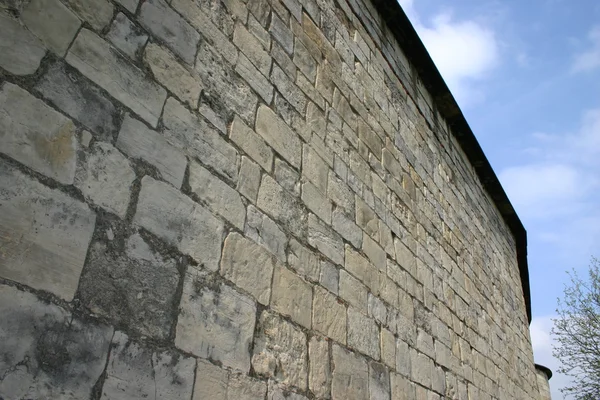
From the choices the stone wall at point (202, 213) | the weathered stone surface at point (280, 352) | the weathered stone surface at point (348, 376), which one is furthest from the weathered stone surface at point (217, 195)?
the weathered stone surface at point (348, 376)

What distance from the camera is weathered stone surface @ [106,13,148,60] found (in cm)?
161

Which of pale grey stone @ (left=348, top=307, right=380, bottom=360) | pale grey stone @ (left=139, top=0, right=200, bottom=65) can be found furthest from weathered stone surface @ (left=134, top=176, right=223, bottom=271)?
pale grey stone @ (left=348, top=307, right=380, bottom=360)

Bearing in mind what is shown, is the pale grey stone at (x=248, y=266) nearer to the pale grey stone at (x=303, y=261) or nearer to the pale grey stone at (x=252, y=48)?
the pale grey stone at (x=303, y=261)

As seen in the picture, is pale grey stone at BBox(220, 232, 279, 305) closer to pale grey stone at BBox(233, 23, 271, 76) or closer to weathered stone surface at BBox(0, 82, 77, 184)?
weathered stone surface at BBox(0, 82, 77, 184)

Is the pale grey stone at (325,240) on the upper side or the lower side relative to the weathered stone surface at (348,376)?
upper

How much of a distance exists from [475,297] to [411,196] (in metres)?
1.64

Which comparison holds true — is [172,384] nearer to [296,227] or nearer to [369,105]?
[296,227]

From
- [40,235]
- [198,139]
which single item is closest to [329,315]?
[198,139]

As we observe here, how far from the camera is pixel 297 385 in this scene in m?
1.96

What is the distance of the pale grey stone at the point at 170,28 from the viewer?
5.83ft

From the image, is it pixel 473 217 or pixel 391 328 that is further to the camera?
pixel 473 217

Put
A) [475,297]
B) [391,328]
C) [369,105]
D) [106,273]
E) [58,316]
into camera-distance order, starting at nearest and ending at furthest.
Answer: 1. [58,316]
2. [106,273]
3. [391,328]
4. [369,105]
5. [475,297]

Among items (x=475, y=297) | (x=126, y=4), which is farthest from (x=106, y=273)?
(x=475, y=297)

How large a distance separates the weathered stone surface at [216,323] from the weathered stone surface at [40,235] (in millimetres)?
406
